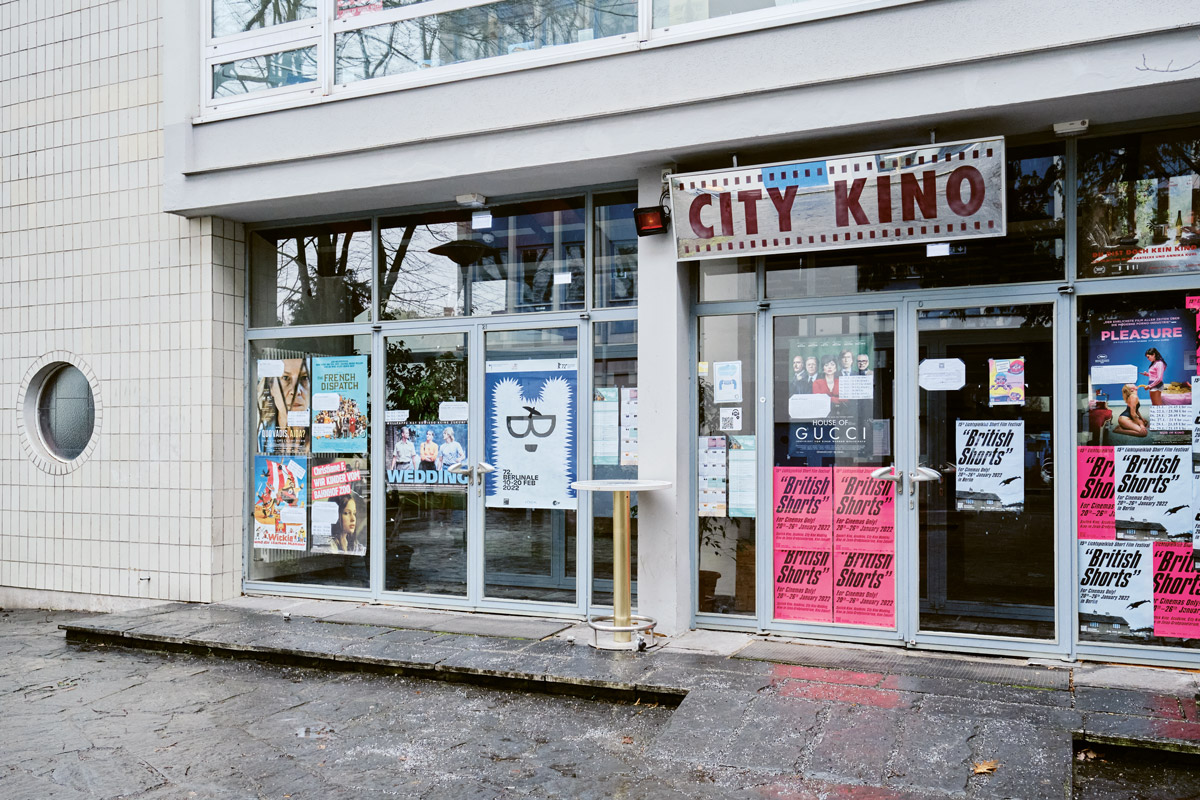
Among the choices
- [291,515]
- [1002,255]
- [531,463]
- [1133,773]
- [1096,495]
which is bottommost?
[1133,773]

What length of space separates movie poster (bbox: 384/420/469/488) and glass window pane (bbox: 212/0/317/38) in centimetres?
356

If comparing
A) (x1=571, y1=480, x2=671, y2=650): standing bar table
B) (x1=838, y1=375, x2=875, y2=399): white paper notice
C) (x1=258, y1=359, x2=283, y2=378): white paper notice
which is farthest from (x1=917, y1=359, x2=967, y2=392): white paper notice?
(x1=258, y1=359, x2=283, y2=378): white paper notice

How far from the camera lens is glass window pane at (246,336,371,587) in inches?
333

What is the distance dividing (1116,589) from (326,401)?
6.36m

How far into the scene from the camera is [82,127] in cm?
914

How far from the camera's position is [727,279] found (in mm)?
7059

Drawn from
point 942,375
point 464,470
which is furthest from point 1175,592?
point 464,470

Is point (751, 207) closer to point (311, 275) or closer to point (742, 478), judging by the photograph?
point (742, 478)

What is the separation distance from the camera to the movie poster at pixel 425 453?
316 inches

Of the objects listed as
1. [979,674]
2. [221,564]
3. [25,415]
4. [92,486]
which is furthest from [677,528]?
[25,415]

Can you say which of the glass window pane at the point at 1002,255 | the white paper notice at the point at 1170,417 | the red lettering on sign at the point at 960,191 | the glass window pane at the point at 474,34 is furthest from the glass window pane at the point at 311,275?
the white paper notice at the point at 1170,417

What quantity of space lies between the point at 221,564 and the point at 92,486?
1.57 meters

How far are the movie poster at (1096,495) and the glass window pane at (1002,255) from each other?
1161mm

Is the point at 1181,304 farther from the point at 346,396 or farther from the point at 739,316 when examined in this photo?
the point at 346,396
